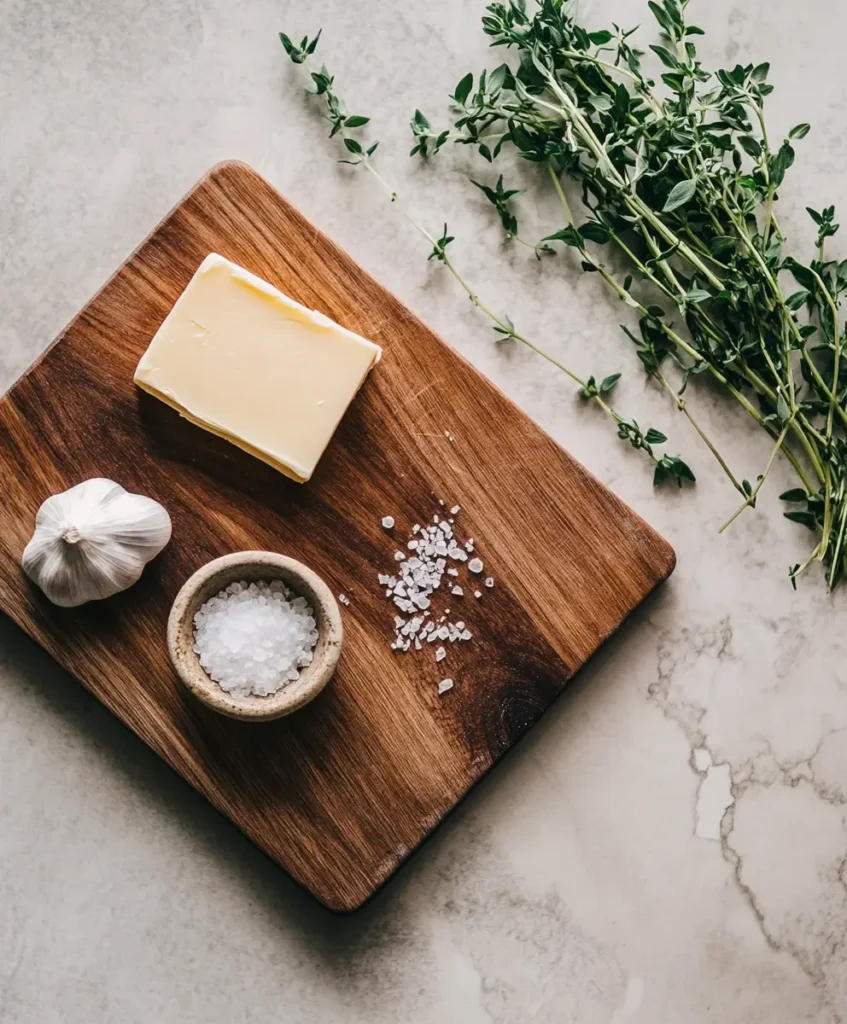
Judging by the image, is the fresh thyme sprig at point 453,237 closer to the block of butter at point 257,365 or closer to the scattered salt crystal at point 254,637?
the block of butter at point 257,365

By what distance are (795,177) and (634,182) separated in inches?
14.0

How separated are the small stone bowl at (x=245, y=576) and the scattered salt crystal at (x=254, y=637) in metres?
0.01

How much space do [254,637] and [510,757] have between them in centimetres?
47

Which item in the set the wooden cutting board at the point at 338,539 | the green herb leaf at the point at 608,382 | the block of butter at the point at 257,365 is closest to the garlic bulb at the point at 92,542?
the wooden cutting board at the point at 338,539

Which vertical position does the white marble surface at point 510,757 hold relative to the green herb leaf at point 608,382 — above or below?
below

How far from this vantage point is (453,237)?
141cm

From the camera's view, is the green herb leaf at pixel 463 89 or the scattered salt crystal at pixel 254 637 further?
the green herb leaf at pixel 463 89

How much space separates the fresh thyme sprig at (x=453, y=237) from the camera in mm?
1392

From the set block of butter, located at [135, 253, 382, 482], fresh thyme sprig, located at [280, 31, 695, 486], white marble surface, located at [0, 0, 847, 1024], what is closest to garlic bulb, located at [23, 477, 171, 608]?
block of butter, located at [135, 253, 382, 482]

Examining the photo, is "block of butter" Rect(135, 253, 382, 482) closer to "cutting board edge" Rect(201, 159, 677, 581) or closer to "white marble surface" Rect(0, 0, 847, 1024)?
"cutting board edge" Rect(201, 159, 677, 581)

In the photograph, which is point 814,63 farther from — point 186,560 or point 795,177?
point 186,560

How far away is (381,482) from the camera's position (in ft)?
4.50

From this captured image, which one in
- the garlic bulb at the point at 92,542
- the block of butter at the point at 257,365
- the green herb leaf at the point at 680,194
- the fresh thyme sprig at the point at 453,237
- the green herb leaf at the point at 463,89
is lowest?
the garlic bulb at the point at 92,542

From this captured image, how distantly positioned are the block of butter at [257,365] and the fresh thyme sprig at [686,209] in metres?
0.36
